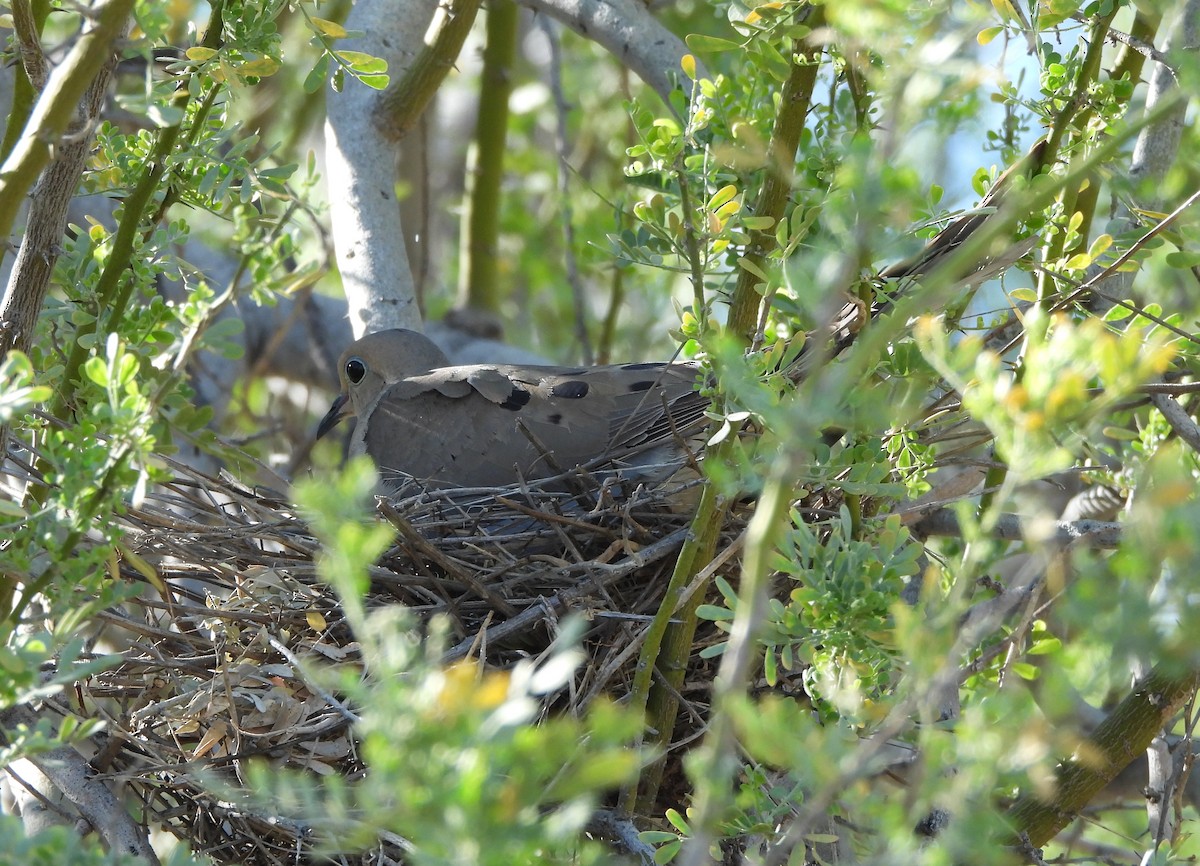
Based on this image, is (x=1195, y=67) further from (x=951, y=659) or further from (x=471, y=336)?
(x=471, y=336)

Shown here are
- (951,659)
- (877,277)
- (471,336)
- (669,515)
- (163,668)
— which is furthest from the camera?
(471,336)

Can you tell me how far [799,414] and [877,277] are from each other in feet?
4.37

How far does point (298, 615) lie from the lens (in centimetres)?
284

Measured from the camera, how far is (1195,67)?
1.38 meters

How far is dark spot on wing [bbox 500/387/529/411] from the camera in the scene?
351 cm

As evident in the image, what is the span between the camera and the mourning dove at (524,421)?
10.7 ft

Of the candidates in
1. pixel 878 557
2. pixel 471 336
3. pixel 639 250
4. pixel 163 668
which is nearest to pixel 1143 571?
pixel 878 557

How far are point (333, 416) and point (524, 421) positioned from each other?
1300 mm

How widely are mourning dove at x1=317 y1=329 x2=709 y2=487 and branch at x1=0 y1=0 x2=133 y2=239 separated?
163cm

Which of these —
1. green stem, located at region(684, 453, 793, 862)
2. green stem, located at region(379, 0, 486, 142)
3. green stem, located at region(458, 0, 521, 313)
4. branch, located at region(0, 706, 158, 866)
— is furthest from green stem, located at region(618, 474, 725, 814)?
green stem, located at region(458, 0, 521, 313)

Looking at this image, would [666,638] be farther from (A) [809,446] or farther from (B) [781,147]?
(A) [809,446]

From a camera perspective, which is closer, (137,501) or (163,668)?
(137,501)

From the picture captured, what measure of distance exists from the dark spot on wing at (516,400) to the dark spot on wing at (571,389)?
8 cm

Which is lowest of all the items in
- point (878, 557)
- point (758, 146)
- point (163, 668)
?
point (163, 668)
